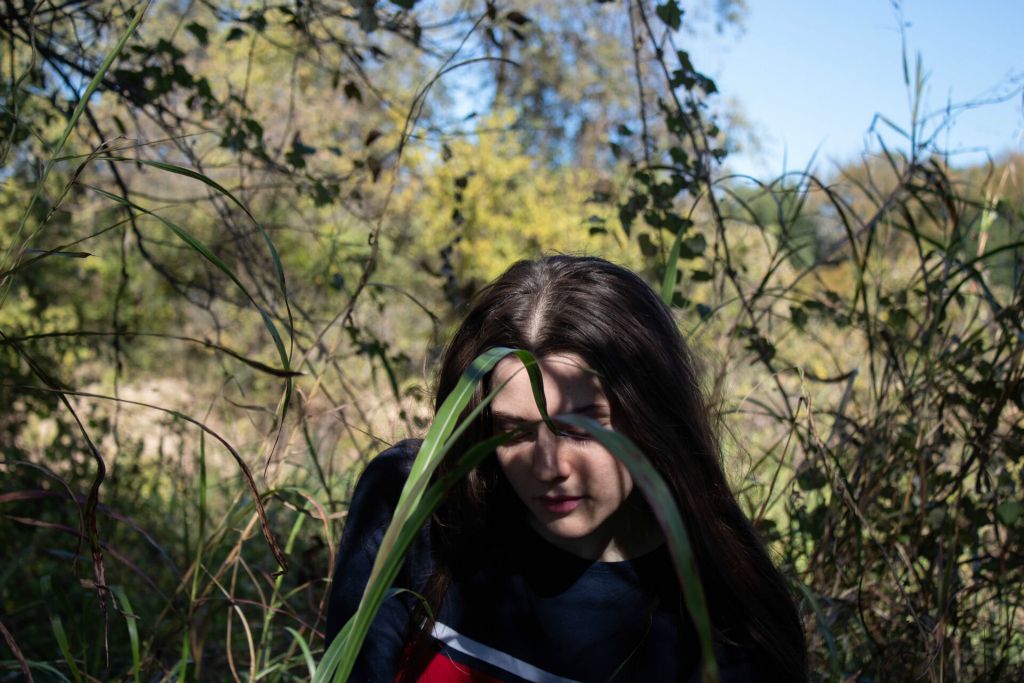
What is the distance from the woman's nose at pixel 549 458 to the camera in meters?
1.25

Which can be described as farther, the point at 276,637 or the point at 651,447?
the point at 276,637

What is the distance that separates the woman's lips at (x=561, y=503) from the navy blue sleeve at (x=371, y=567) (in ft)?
0.94

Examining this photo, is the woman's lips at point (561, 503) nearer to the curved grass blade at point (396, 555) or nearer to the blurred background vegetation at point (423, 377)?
the blurred background vegetation at point (423, 377)

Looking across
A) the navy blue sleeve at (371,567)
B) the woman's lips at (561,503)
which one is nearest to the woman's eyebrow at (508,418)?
the woman's lips at (561,503)

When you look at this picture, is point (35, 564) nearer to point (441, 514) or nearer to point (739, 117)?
point (441, 514)

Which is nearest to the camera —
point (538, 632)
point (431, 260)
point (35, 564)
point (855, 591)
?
point (538, 632)

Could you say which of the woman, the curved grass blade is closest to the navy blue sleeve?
the woman

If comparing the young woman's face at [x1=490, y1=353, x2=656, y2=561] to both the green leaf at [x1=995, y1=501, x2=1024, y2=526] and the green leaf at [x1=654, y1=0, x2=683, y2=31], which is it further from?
the green leaf at [x1=654, y1=0, x2=683, y2=31]

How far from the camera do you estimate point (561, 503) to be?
130cm

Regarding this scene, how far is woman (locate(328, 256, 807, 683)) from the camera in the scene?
132 centimetres

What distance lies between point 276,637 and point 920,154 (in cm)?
222

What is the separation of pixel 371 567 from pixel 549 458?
379mm

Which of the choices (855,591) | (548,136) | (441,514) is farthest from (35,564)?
(548,136)

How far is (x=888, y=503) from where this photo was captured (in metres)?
2.05
